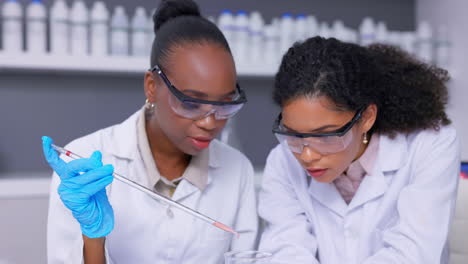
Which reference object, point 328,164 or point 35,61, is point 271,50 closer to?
point 35,61

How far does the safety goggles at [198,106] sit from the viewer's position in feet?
4.02

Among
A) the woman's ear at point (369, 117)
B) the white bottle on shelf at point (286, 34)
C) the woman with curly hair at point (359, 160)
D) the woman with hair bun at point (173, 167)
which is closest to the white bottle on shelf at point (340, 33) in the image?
the white bottle on shelf at point (286, 34)

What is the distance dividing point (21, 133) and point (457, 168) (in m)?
2.03

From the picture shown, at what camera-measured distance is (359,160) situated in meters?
1.38

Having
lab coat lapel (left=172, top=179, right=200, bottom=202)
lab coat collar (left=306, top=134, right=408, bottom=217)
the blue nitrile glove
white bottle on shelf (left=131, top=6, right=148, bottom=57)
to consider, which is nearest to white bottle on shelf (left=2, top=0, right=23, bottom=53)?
white bottle on shelf (left=131, top=6, right=148, bottom=57)

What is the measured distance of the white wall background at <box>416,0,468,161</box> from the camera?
8.30ft

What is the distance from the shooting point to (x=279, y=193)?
1.48 meters

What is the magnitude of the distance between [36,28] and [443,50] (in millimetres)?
2016

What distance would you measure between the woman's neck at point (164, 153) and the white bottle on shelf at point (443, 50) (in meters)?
1.70

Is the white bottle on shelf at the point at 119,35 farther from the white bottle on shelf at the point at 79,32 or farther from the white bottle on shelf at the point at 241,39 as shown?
the white bottle on shelf at the point at 241,39

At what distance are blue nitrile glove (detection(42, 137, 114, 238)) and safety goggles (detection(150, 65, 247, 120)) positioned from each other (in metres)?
0.28

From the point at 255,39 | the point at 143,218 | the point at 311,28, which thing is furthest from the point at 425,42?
the point at 143,218

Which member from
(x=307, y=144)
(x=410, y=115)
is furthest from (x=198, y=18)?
(x=410, y=115)

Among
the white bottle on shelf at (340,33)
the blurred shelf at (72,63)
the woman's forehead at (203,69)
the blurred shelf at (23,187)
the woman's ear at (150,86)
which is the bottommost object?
the blurred shelf at (23,187)
